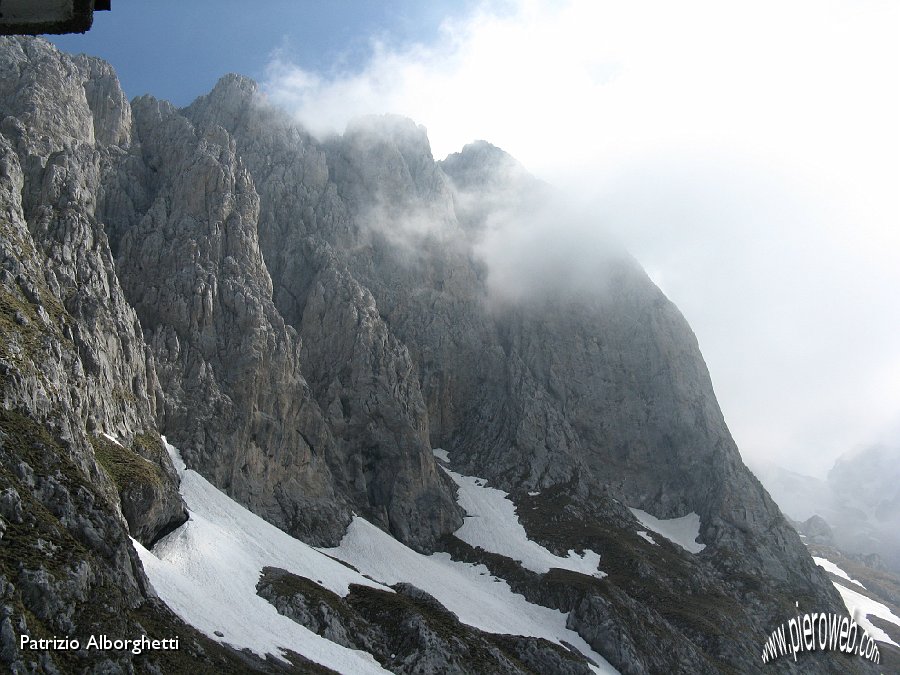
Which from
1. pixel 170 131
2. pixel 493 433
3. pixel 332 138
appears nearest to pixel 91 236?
pixel 170 131

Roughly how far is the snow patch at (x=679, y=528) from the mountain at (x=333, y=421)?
802mm

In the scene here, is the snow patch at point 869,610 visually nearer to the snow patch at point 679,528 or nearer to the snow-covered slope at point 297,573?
the snow patch at point 679,528

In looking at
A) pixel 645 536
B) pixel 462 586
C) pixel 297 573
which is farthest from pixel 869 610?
pixel 297 573

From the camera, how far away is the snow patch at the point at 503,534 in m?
108

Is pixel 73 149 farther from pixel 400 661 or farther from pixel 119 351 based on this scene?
pixel 400 661

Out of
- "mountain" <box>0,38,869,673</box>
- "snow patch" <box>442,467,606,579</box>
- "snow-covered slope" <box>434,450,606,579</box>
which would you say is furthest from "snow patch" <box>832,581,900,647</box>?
"snow-covered slope" <box>434,450,606,579</box>

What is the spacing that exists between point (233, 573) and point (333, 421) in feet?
183

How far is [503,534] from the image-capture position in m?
115

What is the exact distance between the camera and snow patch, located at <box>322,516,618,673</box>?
83.1m

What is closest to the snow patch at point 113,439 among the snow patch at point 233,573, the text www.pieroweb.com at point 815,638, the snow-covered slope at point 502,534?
the snow patch at point 233,573

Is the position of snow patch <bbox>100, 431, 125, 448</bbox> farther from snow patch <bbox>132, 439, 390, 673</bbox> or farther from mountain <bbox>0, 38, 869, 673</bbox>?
snow patch <bbox>132, 439, 390, 673</bbox>

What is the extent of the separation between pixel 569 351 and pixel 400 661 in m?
112

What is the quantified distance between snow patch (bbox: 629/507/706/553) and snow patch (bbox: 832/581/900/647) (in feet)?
146

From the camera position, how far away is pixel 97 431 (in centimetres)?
6731
